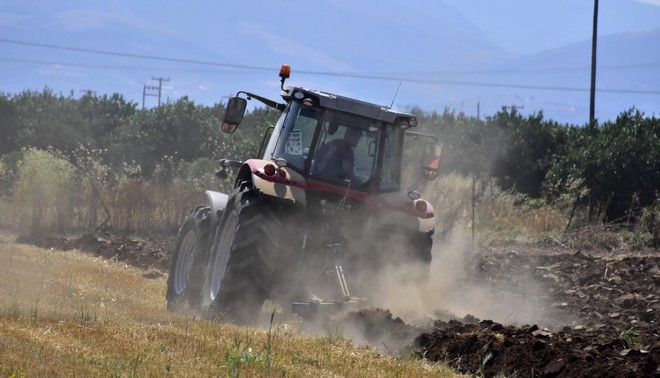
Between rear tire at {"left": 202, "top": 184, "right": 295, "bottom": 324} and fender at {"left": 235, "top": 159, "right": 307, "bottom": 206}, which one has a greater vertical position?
fender at {"left": 235, "top": 159, "right": 307, "bottom": 206}

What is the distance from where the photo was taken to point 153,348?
854 cm

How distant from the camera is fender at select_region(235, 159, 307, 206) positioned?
1102cm

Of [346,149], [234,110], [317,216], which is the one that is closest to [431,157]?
[346,149]

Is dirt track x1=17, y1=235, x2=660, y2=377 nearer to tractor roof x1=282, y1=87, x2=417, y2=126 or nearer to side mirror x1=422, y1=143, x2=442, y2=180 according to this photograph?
side mirror x1=422, y1=143, x2=442, y2=180

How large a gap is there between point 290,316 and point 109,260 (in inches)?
363

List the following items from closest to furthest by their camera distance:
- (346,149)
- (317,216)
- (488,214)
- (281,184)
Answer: (281,184)
(317,216)
(346,149)
(488,214)

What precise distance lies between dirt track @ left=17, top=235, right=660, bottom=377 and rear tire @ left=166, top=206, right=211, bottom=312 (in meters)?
2.85

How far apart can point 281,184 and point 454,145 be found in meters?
25.5

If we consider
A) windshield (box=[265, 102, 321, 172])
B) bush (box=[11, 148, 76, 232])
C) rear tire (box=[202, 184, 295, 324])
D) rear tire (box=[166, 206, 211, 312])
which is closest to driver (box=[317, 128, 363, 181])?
windshield (box=[265, 102, 321, 172])

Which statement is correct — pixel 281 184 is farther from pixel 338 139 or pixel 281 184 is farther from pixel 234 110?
pixel 234 110

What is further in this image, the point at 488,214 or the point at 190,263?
the point at 488,214

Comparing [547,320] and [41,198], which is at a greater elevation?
[547,320]

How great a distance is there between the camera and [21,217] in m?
28.8

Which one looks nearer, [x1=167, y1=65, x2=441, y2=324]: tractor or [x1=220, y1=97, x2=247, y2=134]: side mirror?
[x1=167, y1=65, x2=441, y2=324]: tractor
